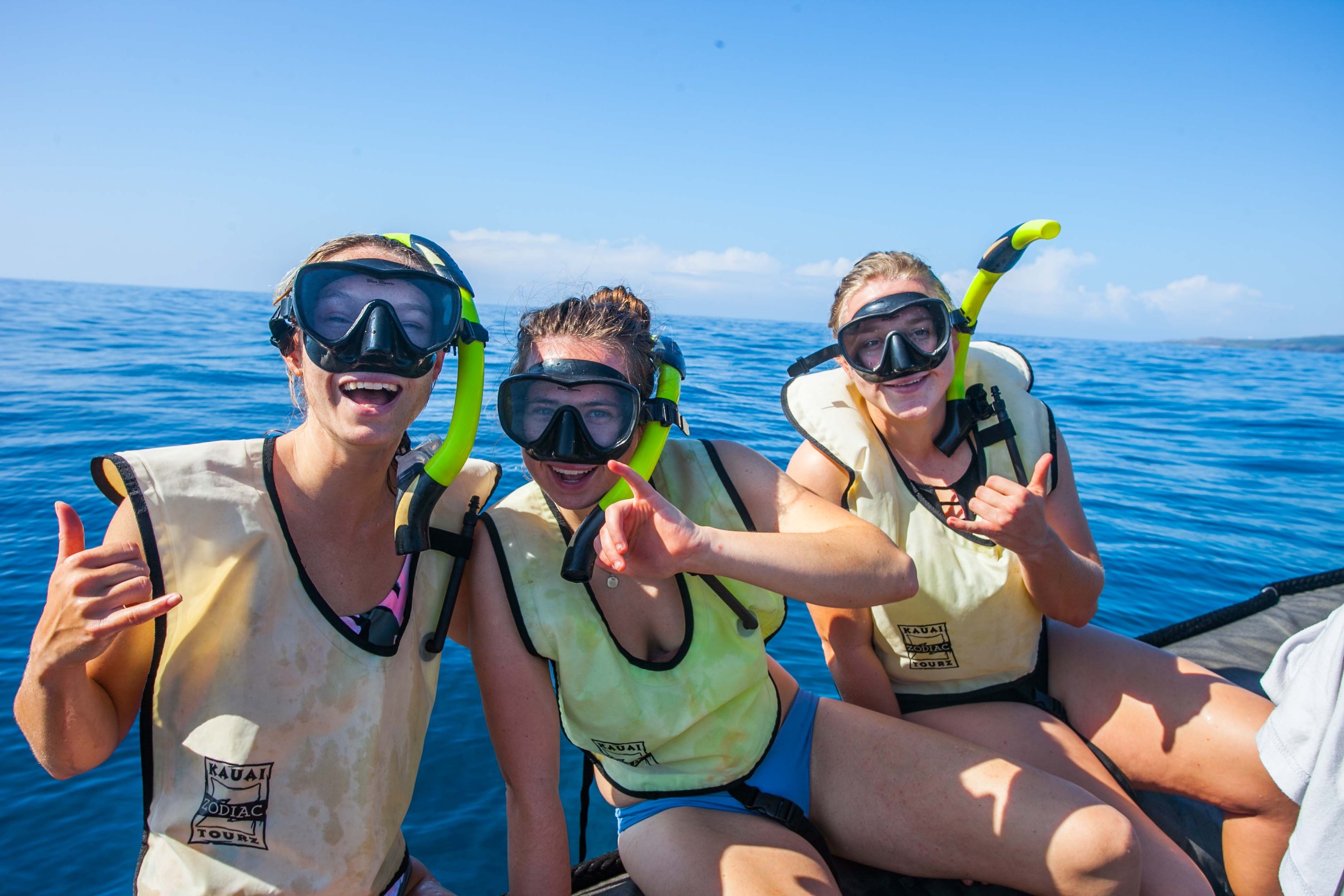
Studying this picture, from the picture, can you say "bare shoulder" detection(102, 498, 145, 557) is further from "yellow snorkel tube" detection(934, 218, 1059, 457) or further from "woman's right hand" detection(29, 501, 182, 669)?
"yellow snorkel tube" detection(934, 218, 1059, 457)

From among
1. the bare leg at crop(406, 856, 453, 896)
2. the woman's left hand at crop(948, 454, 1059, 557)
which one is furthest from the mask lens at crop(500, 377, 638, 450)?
the bare leg at crop(406, 856, 453, 896)

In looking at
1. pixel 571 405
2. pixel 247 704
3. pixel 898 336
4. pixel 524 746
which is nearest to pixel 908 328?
pixel 898 336

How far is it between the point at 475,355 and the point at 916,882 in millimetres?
1791

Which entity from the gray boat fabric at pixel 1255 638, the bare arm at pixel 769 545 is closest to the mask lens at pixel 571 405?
the bare arm at pixel 769 545

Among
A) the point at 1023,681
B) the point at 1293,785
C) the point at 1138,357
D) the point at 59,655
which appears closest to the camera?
the point at 59,655

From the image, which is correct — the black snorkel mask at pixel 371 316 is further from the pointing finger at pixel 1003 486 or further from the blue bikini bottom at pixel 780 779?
the pointing finger at pixel 1003 486

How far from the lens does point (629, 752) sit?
1.97 meters

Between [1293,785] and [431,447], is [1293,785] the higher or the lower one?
the lower one

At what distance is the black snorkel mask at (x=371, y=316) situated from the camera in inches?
66.8

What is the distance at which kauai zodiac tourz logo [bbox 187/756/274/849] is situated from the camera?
63.7 inches

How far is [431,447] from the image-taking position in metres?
2.04

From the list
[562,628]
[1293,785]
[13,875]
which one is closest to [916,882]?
[1293,785]

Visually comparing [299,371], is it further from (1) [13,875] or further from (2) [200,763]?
(1) [13,875]

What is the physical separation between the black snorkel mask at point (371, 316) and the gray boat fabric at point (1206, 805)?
4.83 ft
